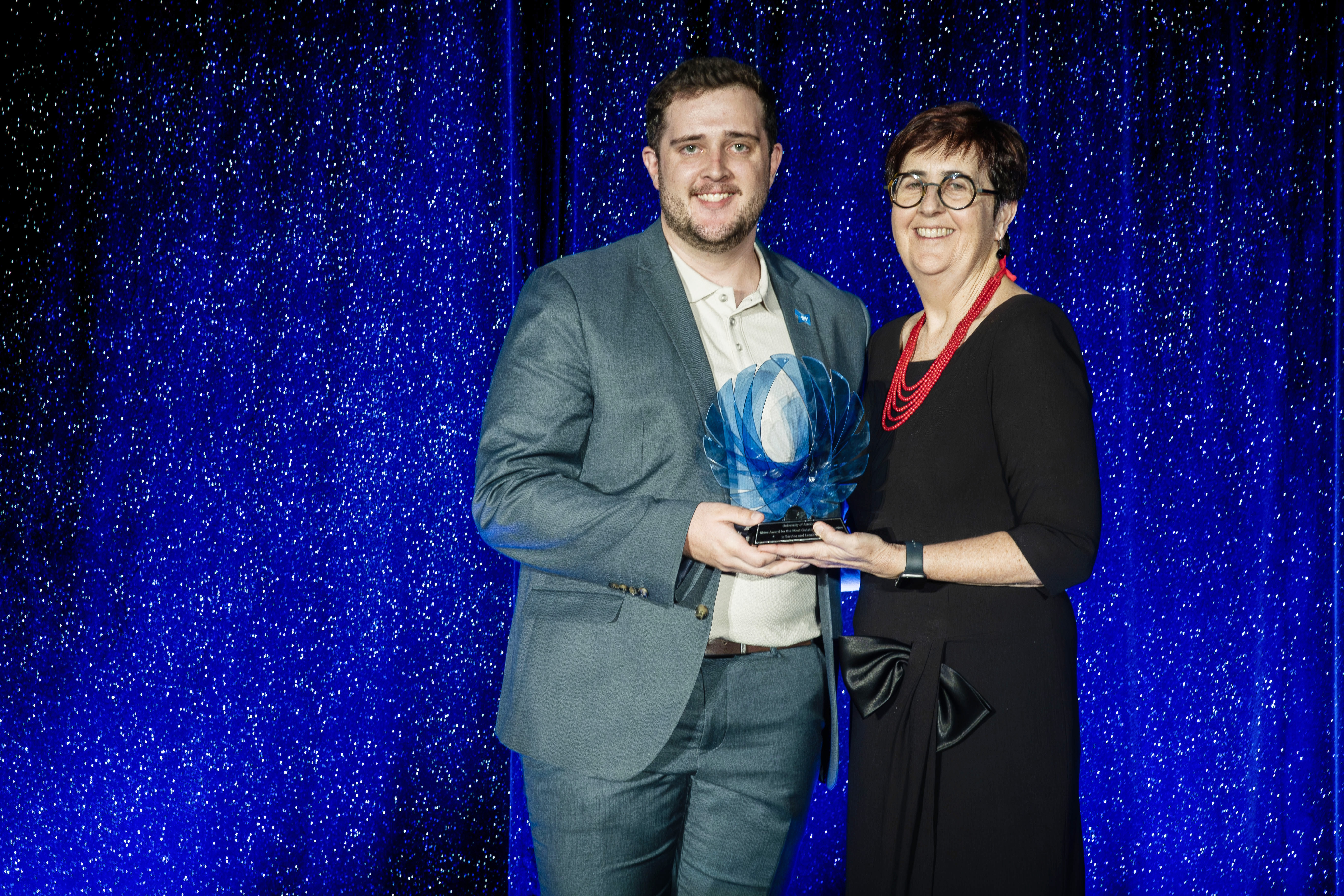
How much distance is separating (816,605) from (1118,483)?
1292 mm

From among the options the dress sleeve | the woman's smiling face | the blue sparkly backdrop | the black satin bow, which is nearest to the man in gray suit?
the black satin bow

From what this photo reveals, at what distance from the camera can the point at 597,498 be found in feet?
5.14

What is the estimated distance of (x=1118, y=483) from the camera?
8.77 feet

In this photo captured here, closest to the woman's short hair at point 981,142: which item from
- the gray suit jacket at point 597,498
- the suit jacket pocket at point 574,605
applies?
the gray suit jacket at point 597,498

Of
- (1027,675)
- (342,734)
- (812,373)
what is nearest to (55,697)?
(342,734)

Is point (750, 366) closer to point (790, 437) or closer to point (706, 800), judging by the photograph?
point (790, 437)

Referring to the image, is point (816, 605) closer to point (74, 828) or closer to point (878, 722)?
point (878, 722)

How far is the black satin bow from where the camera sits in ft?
4.99

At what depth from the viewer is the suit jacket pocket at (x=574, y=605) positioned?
1628 millimetres

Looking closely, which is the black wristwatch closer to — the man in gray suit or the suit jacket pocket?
the man in gray suit

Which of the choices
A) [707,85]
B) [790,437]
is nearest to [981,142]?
[707,85]

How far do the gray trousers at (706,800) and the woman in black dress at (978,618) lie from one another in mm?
138

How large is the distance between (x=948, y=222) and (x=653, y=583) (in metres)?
0.76

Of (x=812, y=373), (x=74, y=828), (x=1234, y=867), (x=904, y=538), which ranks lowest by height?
(x=1234, y=867)
